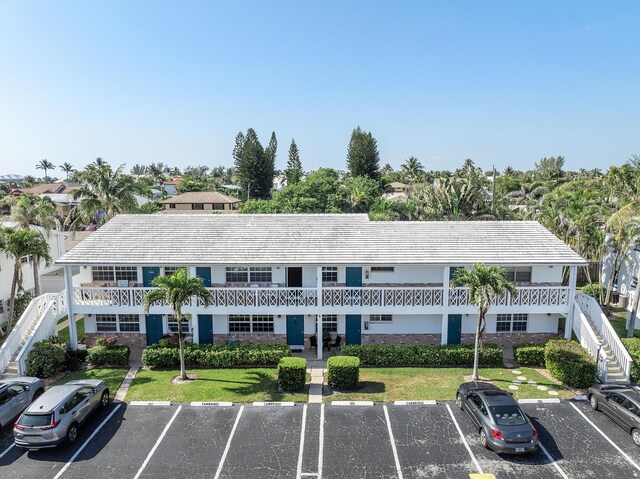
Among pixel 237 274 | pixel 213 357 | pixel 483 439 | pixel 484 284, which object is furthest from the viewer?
pixel 237 274

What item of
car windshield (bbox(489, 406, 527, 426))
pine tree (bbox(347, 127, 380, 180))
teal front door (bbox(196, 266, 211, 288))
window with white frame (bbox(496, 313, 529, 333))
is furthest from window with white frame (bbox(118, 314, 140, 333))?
pine tree (bbox(347, 127, 380, 180))

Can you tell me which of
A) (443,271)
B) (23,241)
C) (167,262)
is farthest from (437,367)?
(23,241)

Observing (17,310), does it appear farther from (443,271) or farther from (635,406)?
(635,406)

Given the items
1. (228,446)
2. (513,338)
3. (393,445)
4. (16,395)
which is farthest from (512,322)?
(16,395)

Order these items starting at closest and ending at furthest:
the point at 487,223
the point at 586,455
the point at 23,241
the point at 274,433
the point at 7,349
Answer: the point at 586,455 → the point at 274,433 → the point at 7,349 → the point at 23,241 → the point at 487,223

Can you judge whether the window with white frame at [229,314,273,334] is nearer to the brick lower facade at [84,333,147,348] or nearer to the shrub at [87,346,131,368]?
the brick lower facade at [84,333,147,348]

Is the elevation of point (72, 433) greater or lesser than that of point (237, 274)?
lesser

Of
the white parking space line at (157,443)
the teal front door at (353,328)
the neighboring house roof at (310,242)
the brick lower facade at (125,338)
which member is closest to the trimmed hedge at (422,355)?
the teal front door at (353,328)

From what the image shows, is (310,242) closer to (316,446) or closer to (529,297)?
(316,446)
